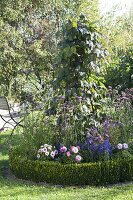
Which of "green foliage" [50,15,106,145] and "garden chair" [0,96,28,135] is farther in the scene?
"garden chair" [0,96,28,135]

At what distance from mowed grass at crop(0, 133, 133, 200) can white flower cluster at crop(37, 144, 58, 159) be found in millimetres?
422

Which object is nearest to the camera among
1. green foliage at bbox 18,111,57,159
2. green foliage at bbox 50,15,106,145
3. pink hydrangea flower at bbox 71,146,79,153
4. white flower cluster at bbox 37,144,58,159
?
pink hydrangea flower at bbox 71,146,79,153

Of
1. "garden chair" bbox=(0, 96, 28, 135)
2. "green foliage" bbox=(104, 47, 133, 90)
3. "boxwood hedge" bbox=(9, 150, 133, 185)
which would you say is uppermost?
"green foliage" bbox=(104, 47, 133, 90)

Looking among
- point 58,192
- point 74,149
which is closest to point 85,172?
point 74,149

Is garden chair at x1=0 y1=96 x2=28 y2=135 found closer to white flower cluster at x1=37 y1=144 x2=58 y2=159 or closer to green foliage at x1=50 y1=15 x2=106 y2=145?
green foliage at x1=50 y1=15 x2=106 y2=145

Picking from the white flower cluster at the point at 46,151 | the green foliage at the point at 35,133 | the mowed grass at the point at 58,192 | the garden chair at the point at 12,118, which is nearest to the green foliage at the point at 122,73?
the garden chair at the point at 12,118

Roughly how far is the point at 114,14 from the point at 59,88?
21.0 metres

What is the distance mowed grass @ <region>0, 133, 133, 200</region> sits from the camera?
13.9ft

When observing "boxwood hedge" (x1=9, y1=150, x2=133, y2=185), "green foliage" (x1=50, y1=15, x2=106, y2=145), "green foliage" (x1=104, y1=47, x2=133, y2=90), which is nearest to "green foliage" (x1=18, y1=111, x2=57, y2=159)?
"green foliage" (x1=50, y1=15, x2=106, y2=145)

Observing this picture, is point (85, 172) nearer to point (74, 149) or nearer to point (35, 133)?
point (74, 149)

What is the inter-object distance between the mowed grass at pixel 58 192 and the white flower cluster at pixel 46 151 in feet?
1.38

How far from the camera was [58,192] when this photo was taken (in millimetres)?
4520

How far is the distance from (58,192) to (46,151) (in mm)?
742

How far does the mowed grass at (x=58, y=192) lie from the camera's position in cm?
423
